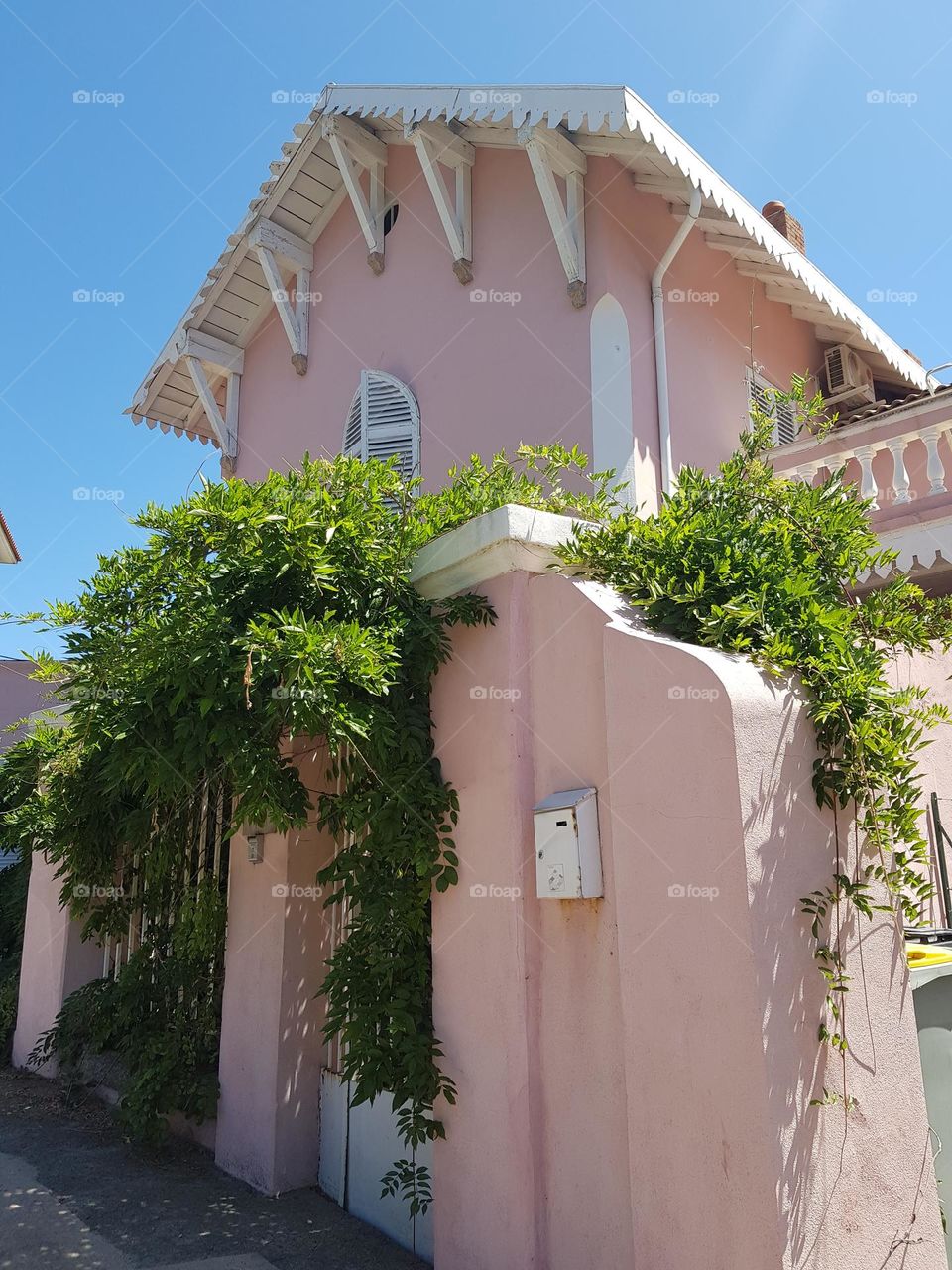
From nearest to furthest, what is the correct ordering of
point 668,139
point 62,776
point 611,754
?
point 611,754, point 62,776, point 668,139

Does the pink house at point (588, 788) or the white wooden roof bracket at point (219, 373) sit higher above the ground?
the white wooden roof bracket at point (219, 373)

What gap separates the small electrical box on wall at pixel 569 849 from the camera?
372 cm

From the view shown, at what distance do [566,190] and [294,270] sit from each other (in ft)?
12.0

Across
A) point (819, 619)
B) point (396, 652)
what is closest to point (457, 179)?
point (396, 652)

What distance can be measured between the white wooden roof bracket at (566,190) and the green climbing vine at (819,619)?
117 inches

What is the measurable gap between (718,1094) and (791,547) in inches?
88.0

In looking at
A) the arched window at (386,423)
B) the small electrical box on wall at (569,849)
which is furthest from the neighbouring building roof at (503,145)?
the small electrical box on wall at (569,849)

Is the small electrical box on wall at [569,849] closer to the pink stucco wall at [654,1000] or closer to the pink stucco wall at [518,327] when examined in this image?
the pink stucco wall at [654,1000]

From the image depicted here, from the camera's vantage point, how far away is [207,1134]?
233 inches

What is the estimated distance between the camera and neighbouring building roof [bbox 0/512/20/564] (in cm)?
1501

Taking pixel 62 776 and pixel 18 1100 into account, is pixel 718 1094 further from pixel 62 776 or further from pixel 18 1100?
pixel 18 1100

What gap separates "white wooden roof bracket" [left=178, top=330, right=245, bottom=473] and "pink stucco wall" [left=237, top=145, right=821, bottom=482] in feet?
3.61

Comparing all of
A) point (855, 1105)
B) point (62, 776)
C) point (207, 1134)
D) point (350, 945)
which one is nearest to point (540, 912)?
Result: point (350, 945)

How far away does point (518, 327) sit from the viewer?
25.0 feet
